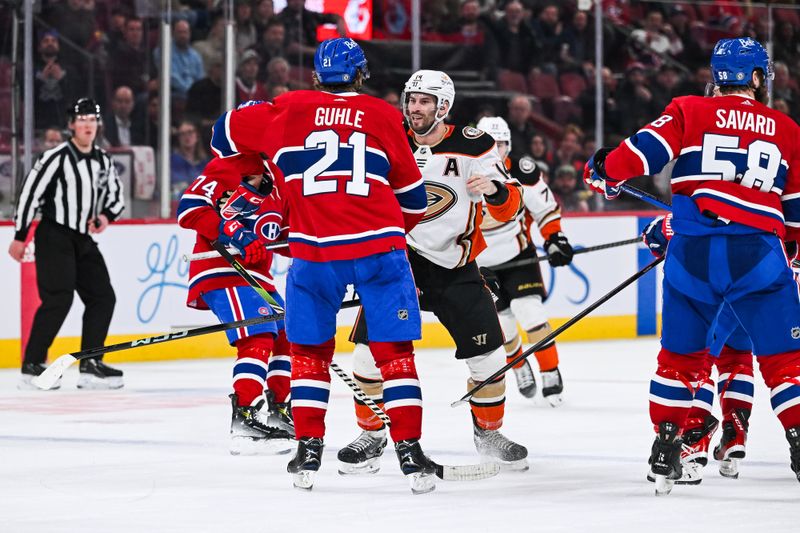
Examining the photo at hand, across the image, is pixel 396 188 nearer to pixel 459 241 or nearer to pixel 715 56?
pixel 459 241

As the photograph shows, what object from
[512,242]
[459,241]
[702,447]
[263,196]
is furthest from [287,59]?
[702,447]

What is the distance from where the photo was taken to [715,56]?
13.1 ft

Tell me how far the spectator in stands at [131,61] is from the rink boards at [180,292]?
2.81 ft

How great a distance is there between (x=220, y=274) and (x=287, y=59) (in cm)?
402

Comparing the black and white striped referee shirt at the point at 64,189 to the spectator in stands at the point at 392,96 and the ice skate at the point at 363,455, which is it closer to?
the spectator in stands at the point at 392,96

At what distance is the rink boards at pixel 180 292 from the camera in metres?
7.45

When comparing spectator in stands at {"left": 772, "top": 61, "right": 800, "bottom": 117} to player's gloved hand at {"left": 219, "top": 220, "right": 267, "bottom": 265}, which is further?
spectator in stands at {"left": 772, "top": 61, "right": 800, "bottom": 117}

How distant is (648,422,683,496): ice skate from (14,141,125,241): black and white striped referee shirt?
3.68 m

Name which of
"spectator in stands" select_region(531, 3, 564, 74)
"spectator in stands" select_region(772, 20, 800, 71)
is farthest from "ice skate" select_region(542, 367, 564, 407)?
"spectator in stands" select_region(772, 20, 800, 71)

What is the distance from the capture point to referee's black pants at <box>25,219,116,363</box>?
22.3ft

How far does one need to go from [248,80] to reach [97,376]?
2433mm

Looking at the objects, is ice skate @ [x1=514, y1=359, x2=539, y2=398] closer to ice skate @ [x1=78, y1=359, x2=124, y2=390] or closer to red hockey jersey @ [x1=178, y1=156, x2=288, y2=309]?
red hockey jersey @ [x1=178, y1=156, x2=288, y2=309]

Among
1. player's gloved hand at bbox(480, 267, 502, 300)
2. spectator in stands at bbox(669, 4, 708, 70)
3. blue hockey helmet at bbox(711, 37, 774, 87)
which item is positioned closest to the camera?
blue hockey helmet at bbox(711, 37, 774, 87)

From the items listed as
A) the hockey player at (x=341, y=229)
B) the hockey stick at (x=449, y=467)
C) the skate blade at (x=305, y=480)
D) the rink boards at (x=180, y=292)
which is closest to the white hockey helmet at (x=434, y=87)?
the hockey player at (x=341, y=229)
